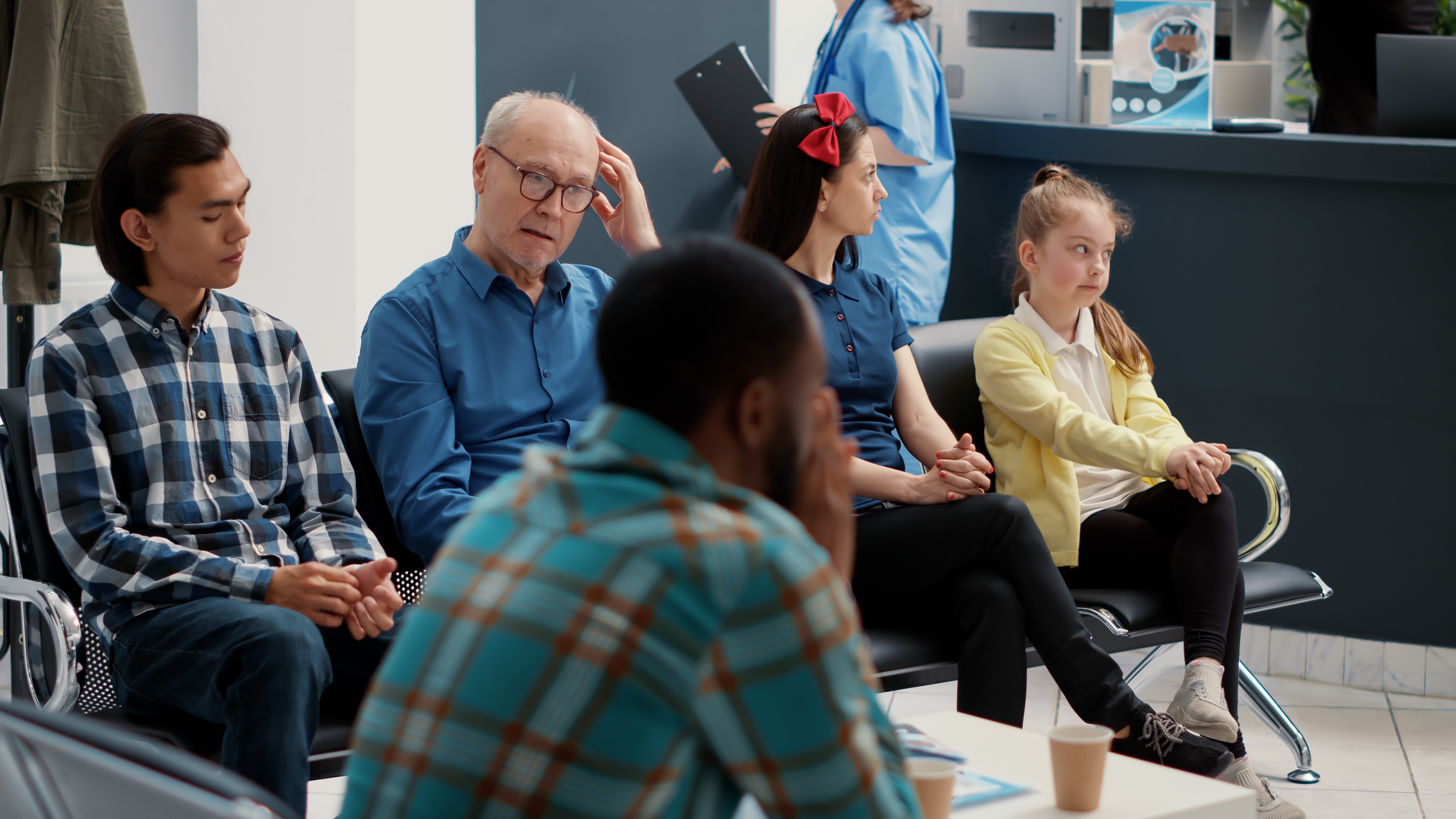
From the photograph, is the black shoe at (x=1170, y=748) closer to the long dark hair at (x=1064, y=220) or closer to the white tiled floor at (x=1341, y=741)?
the white tiled floor at (x=1341, y=741)

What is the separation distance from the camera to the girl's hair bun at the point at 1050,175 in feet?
9.07

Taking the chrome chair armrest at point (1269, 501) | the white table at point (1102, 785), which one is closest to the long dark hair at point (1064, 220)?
the chrome chair armrest at point (1269, 501)

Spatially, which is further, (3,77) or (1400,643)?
(1400,643)

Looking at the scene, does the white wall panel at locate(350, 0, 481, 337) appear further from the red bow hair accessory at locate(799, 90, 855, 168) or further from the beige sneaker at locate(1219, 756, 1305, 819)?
the beige sneaker at locate(1219, 756, 1305, 819)

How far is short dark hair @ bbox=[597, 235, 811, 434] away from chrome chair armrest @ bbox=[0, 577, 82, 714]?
3.98 ft

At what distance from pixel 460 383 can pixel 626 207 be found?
518mm

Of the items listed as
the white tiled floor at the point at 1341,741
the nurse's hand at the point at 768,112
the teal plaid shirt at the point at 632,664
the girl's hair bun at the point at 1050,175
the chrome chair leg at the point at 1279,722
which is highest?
the nurse's hand at the point at 768,112

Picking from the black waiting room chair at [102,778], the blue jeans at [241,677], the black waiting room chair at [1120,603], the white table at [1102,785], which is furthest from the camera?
→ the black waiting room chair at [1120,603]

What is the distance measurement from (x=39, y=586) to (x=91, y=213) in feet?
1.82

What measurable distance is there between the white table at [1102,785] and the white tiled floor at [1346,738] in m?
0.75

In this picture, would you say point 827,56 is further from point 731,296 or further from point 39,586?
point 731,296

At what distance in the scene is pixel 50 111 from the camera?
2561 mm

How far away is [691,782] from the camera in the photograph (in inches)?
34.4

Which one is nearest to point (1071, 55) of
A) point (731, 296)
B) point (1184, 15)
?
point (1184, 15)
